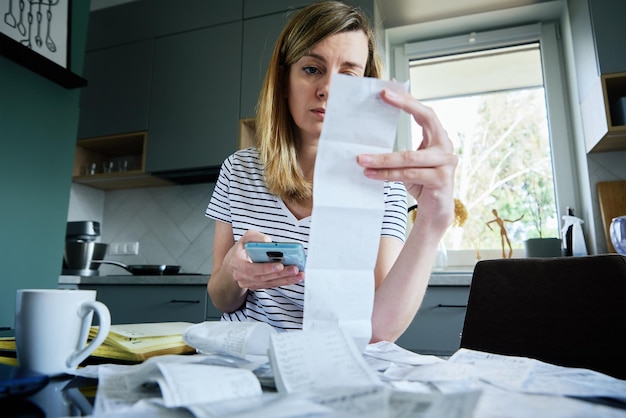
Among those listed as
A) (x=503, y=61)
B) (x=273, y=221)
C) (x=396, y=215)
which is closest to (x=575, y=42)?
(x=503, y=61)

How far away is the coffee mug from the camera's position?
1.52ft

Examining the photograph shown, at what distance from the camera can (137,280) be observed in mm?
2049

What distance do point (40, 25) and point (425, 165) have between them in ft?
4.96

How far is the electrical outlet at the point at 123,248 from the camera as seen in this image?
8.80 feet

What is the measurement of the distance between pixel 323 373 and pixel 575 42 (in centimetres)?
226

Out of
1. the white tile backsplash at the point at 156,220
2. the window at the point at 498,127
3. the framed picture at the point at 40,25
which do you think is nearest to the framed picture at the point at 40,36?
the framed picture at the point at 40,25

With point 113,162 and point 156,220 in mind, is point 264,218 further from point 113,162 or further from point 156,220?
point 113,162

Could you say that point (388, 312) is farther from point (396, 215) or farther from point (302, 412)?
point (302, 412)

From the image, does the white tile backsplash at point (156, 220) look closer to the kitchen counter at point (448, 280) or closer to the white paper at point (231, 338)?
the kitchen counter at point (448, 280)

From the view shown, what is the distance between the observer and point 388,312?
2.38ft

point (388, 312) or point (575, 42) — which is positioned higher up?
point (575, 42)

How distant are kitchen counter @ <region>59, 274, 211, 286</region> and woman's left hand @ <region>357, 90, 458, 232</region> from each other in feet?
4.72

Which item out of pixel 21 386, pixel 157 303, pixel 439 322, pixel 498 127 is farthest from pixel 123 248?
pixel 21 386

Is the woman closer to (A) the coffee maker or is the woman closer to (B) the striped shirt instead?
(B) the striped shirt
